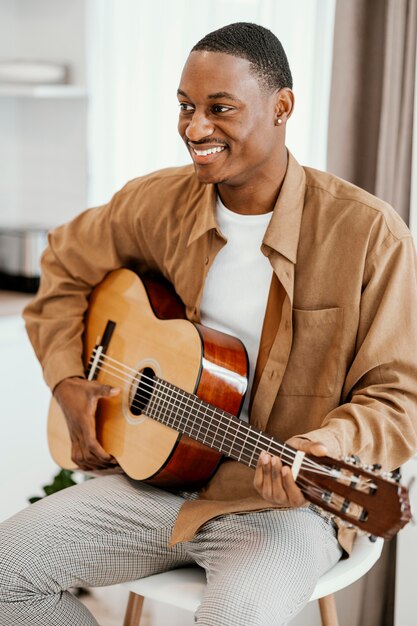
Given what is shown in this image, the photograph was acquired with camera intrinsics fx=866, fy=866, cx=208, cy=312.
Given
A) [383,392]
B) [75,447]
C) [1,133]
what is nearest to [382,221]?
[383,392]

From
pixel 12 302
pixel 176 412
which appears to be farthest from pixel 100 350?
pixel 12 302

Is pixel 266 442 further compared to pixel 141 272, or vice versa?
pixel 141 272

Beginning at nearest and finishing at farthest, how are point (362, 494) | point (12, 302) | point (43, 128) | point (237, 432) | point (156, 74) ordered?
point (362, 494) < point (237, 432) < point (156, 74) < point (12, 302) < point (43, 128)

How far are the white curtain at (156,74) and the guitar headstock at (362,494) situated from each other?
3.91 feet

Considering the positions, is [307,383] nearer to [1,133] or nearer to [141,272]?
[141,272]

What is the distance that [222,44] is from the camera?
143cm

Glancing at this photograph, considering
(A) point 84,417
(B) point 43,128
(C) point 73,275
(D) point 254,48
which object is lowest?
(A) point 84,417

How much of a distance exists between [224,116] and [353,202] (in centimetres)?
26

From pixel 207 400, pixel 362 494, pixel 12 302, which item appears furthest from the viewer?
pixel 12 302

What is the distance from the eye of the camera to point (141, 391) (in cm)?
160

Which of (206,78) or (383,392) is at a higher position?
(206,78)

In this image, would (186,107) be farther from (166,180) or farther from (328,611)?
(328,611)

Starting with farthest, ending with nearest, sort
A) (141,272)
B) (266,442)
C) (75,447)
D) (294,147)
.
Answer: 1. (294,147)
2. (141,272)
3. (75,447)
4. (266,442)

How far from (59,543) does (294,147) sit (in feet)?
4.04
